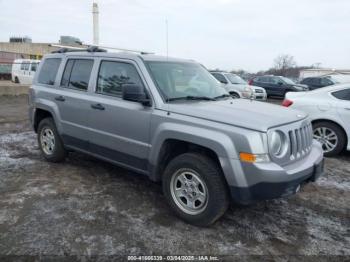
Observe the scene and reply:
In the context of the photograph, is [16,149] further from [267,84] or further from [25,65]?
[25,65]

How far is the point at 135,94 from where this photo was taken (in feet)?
12.0

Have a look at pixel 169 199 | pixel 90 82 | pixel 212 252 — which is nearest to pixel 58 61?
pixel 90 82

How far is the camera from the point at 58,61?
5.29 metres

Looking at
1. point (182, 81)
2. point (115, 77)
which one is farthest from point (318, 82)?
point (115, 77)

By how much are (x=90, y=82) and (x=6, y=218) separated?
82.4 inches

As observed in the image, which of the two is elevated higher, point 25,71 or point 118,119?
point 25,71

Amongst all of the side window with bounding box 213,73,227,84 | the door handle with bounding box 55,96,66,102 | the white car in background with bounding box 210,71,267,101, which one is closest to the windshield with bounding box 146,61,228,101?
the door handle with bounding box 55,96,66,102

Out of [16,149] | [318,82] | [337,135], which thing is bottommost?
[16,149]

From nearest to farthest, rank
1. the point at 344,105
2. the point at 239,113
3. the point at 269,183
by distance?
1. the point at 269,183
2. the point at 239,113
3. the point at 344,105

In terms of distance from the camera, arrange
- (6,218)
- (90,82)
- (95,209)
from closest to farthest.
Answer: (6,218), (95,209), (90,82)

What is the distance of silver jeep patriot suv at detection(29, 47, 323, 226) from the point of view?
3.10 m

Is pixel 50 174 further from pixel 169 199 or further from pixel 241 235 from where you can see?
pixel 241 235

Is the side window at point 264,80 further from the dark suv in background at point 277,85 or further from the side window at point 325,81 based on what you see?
the side window at point 325,81

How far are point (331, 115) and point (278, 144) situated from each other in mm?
3695
